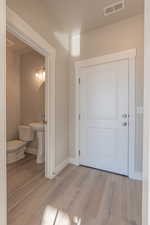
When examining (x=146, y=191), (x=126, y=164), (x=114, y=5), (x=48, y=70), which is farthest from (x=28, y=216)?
(x=114, y=5)

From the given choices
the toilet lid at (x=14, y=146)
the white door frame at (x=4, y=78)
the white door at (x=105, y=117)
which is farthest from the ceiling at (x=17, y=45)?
the toilet lid at (x=14, y=146)

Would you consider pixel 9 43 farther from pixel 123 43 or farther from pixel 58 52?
pixel 123 43

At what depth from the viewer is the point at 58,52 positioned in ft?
7.36

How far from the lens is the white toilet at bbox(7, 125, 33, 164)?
2679 mm

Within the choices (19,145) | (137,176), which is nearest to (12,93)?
(19,145)

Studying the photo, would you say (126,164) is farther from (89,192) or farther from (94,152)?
(89,192)

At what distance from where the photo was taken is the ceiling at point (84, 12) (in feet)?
5.81

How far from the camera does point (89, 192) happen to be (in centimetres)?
172

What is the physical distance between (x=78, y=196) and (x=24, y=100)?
2.69m

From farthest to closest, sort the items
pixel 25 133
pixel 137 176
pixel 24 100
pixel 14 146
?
pixel 24 100 → pixel 25 133 → pixel 14 146 → pixel 137 176

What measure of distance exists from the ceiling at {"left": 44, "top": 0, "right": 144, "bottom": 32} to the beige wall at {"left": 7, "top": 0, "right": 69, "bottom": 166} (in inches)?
5.2

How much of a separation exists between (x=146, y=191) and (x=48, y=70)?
197 cm

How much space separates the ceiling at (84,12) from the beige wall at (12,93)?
170 cm

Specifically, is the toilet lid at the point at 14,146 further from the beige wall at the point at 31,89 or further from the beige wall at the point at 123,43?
the beige wall at the point at 123,43
